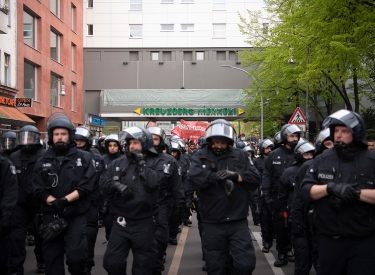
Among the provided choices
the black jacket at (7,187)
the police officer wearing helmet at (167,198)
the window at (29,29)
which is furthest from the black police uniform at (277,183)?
the window at (29,29)

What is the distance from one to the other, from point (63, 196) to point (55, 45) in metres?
27.7

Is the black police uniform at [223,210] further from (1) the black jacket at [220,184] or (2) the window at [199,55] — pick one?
(2) the window at [199,55]

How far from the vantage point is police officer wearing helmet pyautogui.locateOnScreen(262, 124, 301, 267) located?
791 centimetres

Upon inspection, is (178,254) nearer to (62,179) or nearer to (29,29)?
(62,179)

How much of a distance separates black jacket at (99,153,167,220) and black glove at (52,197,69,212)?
0.42 meters

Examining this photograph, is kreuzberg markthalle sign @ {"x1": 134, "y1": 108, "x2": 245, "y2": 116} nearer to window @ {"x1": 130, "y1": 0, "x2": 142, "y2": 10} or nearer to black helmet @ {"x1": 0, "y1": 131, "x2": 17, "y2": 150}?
window @ {"x1": 130, "y1": 0, "x2": 142, "y2": 10}

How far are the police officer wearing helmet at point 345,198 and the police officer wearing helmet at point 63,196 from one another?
2510 mm

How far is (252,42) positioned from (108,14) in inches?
738

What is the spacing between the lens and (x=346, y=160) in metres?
4.40

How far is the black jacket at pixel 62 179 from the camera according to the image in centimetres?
565

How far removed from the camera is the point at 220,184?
5598 mm

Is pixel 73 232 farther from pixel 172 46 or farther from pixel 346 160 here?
pixel 172 46

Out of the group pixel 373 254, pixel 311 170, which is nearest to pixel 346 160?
pixel 311 170

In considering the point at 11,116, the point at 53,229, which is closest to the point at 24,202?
the point at 53,229
